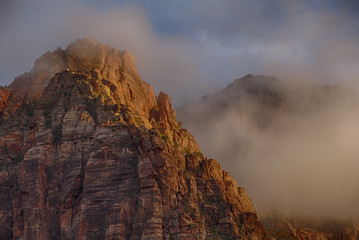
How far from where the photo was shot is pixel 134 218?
186500mm

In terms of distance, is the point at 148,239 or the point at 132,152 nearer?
the point at 148,239

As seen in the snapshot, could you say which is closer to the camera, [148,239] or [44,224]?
[148,239]

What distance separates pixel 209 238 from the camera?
623 feet

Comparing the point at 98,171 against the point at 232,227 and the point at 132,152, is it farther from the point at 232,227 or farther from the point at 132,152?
the point at 232,227

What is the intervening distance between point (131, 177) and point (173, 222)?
49.4ft

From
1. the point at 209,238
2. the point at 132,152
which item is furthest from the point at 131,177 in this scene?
the point at 209,238

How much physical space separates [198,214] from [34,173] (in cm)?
3836

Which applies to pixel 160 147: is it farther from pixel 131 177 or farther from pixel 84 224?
pixel 84 224

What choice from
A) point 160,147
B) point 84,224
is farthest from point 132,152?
point 84,224

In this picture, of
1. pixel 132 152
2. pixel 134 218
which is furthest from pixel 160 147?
pixel 134 218

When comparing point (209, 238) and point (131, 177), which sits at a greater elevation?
point (131, 177)

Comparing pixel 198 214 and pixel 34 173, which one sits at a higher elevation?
pixel 34 173

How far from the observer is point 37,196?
196 m

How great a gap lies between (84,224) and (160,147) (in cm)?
2443
